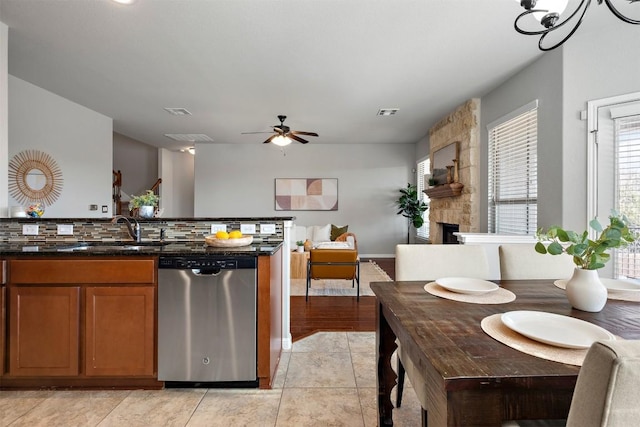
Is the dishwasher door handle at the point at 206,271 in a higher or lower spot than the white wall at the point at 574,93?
lower

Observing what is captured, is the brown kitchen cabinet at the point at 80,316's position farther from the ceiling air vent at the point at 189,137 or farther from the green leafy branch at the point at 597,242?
the ceiling air vent at the point at 189,137

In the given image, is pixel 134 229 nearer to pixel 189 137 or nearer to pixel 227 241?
pixel 227 241

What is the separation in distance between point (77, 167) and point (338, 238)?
4.34 metres

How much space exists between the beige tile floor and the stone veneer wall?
3.03 metres

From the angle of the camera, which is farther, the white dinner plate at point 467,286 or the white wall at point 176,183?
the white wall at point 176,183

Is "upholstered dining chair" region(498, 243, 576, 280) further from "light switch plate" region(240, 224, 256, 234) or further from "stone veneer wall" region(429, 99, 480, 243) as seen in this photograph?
"stone veneer wall" region(429, 99, 480, 243)

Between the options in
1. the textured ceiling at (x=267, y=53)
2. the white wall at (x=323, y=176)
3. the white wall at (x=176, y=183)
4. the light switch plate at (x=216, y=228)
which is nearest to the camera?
the textured ceiling at (x=267, y=53)

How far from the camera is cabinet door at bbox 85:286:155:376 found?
1.95 metres

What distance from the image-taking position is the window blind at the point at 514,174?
3.34 metres

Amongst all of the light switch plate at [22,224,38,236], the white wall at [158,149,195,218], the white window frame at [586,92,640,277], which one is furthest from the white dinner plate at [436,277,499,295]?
the white wall at [158,149,195,218]

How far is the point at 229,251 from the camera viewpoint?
202cm

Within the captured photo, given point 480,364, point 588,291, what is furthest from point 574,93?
point 480,364

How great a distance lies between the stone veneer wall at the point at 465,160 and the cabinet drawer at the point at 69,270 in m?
4.10

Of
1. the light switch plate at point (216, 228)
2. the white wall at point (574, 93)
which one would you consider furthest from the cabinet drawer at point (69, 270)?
the white wall at point (574, 93)
